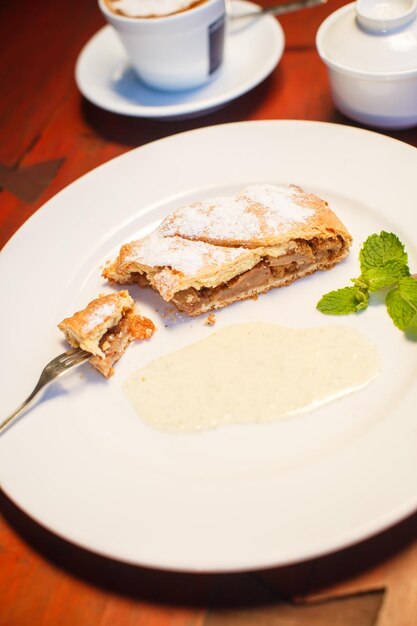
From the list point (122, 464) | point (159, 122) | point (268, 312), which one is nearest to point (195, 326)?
point (268, 312)

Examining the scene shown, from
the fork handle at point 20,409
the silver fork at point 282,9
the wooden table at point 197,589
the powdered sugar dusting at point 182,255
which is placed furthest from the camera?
the silver fork at point 282,9

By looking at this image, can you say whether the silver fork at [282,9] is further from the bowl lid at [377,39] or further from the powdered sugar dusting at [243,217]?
the powdered sugar dusting at [243,217]

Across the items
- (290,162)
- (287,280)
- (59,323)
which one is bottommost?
(287,280)

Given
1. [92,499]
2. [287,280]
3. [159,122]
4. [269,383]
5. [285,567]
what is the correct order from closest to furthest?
[285,567] → [92,499] → [269,383] → [287,280] → [159,122]

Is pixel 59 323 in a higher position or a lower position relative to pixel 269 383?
higher

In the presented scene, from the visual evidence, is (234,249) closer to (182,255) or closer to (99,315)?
(182,255)

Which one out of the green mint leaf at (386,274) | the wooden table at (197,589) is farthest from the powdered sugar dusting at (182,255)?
the wooden table at (197,589)

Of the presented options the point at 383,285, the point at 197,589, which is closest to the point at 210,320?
the point at 383,285

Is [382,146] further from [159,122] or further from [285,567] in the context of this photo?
[285,567]

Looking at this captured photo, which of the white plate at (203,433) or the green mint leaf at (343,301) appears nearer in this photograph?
the white plate at (203,433)

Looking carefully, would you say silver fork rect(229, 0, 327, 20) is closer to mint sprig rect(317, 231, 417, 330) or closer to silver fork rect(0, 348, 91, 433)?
mint sprig rect(317, 231, 417, 330)
